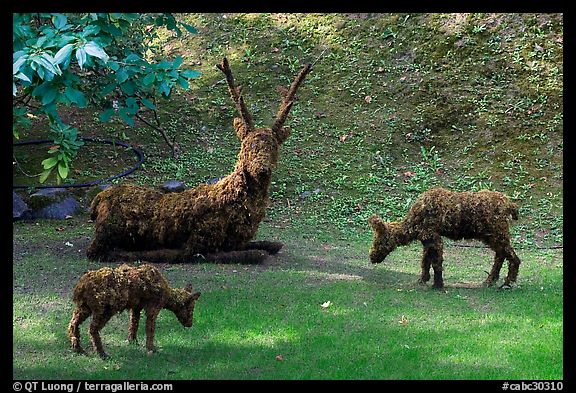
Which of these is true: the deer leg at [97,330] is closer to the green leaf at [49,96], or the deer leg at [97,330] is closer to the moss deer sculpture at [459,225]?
the green leaf at [49,96]

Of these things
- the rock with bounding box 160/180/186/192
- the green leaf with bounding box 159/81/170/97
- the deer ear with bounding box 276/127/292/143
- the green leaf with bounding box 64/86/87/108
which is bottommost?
the rock with bounding box 160/180/186/192

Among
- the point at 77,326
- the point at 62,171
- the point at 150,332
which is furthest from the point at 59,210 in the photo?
the point at 150,332

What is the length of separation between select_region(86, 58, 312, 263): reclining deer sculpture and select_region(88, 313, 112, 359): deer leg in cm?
343

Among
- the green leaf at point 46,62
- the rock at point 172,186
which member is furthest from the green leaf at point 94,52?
the rock at point 172,186

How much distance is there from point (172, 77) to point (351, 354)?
133 inches

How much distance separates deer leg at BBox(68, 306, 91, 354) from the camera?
6.27 metres

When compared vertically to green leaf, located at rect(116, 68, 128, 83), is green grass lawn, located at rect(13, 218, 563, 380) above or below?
below

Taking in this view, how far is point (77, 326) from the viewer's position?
20.7ft

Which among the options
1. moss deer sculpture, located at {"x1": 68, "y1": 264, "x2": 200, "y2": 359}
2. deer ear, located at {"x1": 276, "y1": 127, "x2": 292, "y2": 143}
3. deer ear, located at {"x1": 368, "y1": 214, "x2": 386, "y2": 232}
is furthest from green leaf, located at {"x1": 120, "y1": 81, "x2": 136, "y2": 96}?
deer ear, located at {"x1": 368, "y1": 214, "x2": 386, "y2": 232}

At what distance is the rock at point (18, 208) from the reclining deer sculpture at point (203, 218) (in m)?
2.57

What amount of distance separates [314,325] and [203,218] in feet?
9.94

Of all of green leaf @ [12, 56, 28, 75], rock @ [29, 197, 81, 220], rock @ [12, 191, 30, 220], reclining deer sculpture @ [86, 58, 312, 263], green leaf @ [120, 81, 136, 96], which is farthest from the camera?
rock @ [29, 197, 81, 220]

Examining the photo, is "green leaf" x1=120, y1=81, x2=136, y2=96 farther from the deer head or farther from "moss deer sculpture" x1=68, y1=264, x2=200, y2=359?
the deer head

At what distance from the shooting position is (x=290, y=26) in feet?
61.9
